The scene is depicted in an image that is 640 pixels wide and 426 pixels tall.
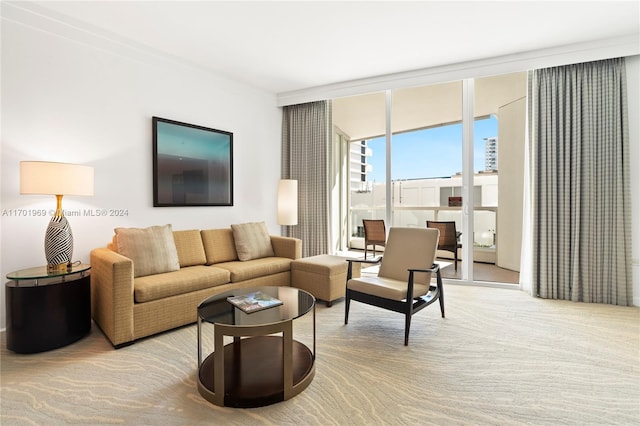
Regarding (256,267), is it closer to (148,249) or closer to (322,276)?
Answer: (322,276)

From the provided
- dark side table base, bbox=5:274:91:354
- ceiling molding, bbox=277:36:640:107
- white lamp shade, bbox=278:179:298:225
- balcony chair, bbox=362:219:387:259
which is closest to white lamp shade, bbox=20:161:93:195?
dark side table base, bbox=5:274:91:354

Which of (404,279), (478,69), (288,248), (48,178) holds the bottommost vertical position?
(404,279)

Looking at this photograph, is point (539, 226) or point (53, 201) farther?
point (539, 226)

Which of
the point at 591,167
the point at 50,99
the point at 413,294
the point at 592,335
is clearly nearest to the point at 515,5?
the point at 591,167

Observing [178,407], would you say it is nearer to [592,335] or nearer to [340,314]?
[340,314]

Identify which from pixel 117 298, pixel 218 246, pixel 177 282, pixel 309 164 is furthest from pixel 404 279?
pixel 309 164

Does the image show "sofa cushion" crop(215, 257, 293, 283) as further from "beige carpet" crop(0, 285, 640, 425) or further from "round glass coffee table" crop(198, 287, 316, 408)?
"round glass coffee table" crop(198, 287, 316, 408)

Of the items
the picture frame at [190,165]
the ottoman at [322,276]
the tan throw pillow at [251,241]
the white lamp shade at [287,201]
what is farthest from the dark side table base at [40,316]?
the white lamp shade at [287,201]

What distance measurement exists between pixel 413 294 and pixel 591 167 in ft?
8.92

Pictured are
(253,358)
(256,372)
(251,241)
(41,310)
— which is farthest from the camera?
(251,241)

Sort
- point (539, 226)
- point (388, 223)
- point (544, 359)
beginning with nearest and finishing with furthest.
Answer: point (544, 359) < point (539, 226) < point (388, 223)

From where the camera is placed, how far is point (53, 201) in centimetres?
319

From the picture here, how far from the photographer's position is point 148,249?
3234mm

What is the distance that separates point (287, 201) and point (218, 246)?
4.70 ft
